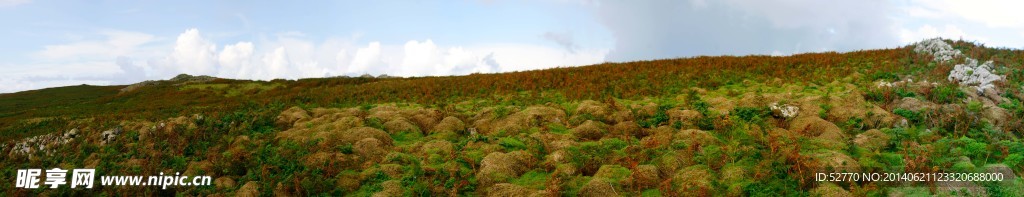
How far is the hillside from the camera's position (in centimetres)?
1012

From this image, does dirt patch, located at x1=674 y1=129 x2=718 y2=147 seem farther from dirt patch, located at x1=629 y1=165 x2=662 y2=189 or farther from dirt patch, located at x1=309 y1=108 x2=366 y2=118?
dirt patch, located at x1=309 y1=108 x2=366 y2=118

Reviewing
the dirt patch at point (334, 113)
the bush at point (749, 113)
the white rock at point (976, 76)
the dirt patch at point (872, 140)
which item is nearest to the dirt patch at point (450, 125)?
the dirt patch at point (334, 113)

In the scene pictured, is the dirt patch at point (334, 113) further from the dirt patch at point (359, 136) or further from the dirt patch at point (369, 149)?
the dirt patch at point (369, 149)

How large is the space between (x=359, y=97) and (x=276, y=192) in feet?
54.1

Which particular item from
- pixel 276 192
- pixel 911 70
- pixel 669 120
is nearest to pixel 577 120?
pixel 669 120

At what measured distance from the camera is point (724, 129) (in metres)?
13.7

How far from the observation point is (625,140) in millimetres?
13203

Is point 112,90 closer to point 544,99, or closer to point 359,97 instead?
point 359,97

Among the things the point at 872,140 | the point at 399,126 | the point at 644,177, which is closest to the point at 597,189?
the point at 644,177

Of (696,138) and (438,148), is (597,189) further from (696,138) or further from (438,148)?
(438,148)

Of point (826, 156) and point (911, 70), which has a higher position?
point (911, 70)

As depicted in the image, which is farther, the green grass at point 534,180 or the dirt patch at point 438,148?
the dirt patch at point 438,148

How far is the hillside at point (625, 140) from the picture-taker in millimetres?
10117

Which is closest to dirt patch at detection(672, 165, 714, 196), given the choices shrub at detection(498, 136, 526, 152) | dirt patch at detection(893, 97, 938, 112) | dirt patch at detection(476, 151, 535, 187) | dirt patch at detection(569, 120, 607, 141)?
dirt patch at detection(476, 151, 535, 187)
